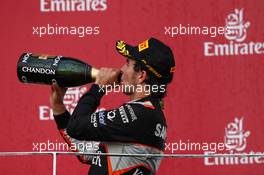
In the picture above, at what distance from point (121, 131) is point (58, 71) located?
14.0 inches

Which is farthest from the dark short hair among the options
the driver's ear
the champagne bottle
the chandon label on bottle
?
the chandon label on bottle

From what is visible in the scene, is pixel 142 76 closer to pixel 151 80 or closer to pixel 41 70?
pixel 151 80

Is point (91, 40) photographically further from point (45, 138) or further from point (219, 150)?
point (219, 150)

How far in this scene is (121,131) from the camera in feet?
9.73

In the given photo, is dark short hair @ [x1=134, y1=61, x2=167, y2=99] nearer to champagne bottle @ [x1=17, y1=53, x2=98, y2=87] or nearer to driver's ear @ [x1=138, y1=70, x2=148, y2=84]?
driver's ear @ [x1=138, y1=70, x2=148, y2=84]

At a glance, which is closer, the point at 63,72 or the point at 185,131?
the point at 63,72

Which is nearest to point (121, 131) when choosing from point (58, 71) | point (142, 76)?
point (142, 76)

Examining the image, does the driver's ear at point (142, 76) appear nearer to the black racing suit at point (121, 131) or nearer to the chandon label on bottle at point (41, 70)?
the black racing suit at point (121, 131)

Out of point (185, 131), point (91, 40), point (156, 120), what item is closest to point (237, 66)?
point (185, 131)

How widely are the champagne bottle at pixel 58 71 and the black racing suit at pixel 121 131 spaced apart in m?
0.08

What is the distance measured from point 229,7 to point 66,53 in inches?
37.7

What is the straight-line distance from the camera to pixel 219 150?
4582 mm

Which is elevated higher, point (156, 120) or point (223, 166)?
point (156, 120)

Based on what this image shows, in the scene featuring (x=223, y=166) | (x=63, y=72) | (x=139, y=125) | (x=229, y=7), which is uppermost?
(x=229, y=7)
